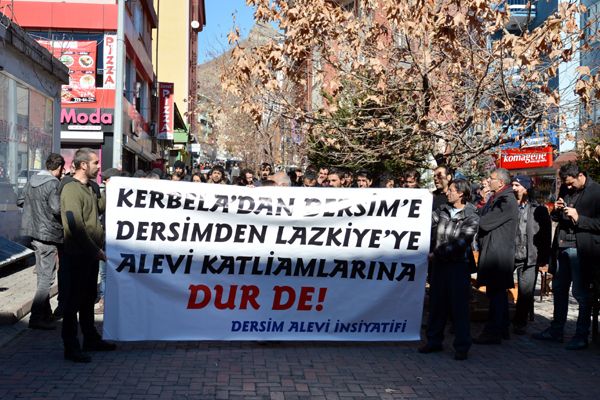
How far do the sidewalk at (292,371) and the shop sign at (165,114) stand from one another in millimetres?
34103

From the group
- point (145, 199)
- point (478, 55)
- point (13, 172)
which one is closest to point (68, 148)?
point (13, 172)

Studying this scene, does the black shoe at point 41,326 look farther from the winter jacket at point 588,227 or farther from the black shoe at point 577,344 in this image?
the winter jacket at point 588,227

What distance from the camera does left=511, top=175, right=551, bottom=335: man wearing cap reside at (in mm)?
8781

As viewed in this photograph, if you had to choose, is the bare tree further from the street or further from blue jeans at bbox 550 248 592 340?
the street

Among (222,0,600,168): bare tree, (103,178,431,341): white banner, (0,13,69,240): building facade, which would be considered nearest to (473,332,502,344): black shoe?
(103,178,431,341): white banner

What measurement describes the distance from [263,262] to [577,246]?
3.29 m

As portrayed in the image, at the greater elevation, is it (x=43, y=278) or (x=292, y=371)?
(x=43, y=278)

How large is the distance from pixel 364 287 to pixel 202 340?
1701mm

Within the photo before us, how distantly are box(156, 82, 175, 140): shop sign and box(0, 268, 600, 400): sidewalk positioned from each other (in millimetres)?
34103

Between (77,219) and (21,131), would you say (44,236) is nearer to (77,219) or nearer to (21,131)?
(77,219)

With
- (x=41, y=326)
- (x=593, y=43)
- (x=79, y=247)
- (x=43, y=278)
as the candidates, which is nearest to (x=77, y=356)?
(x=79, y=247)

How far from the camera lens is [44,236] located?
849 cm

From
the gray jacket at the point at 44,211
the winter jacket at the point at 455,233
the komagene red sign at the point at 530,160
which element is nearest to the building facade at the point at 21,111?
the gray jacket at the point at 44,211

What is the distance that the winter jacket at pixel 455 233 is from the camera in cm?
738
